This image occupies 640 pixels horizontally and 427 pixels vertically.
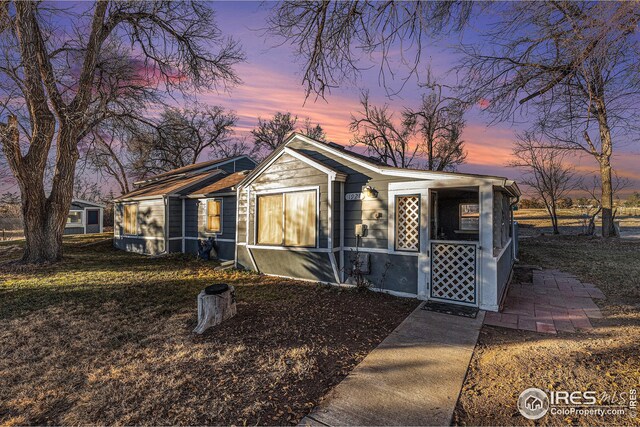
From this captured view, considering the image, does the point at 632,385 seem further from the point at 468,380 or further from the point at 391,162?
the point at 391,162

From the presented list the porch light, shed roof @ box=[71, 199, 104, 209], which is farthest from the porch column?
shed roof @ box=[71, 199, 104, 209]

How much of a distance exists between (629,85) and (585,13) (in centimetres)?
148

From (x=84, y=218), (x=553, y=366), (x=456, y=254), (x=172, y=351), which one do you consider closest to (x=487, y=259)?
(x=456, y=254)

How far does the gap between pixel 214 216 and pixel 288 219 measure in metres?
4.41

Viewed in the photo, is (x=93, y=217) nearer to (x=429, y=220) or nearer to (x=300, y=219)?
(x=300, y=219)

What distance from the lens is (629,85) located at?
377 cm

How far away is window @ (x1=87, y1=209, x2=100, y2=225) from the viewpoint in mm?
23491

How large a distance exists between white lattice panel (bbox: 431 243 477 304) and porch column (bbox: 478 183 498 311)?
127mm

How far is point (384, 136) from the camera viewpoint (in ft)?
76.3

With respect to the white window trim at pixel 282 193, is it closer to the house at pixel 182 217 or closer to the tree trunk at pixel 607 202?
the house at pixel 182 217

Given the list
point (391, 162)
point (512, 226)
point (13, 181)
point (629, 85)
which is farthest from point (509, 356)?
point (391, 162)

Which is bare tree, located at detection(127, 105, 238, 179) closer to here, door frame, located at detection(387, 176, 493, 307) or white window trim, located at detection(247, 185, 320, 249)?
white window trim, located at detection(247, 185, 320, 249)

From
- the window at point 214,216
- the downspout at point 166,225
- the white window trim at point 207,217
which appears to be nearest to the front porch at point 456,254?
the white window trim at point 207,217

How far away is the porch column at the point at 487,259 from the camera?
5.04m
